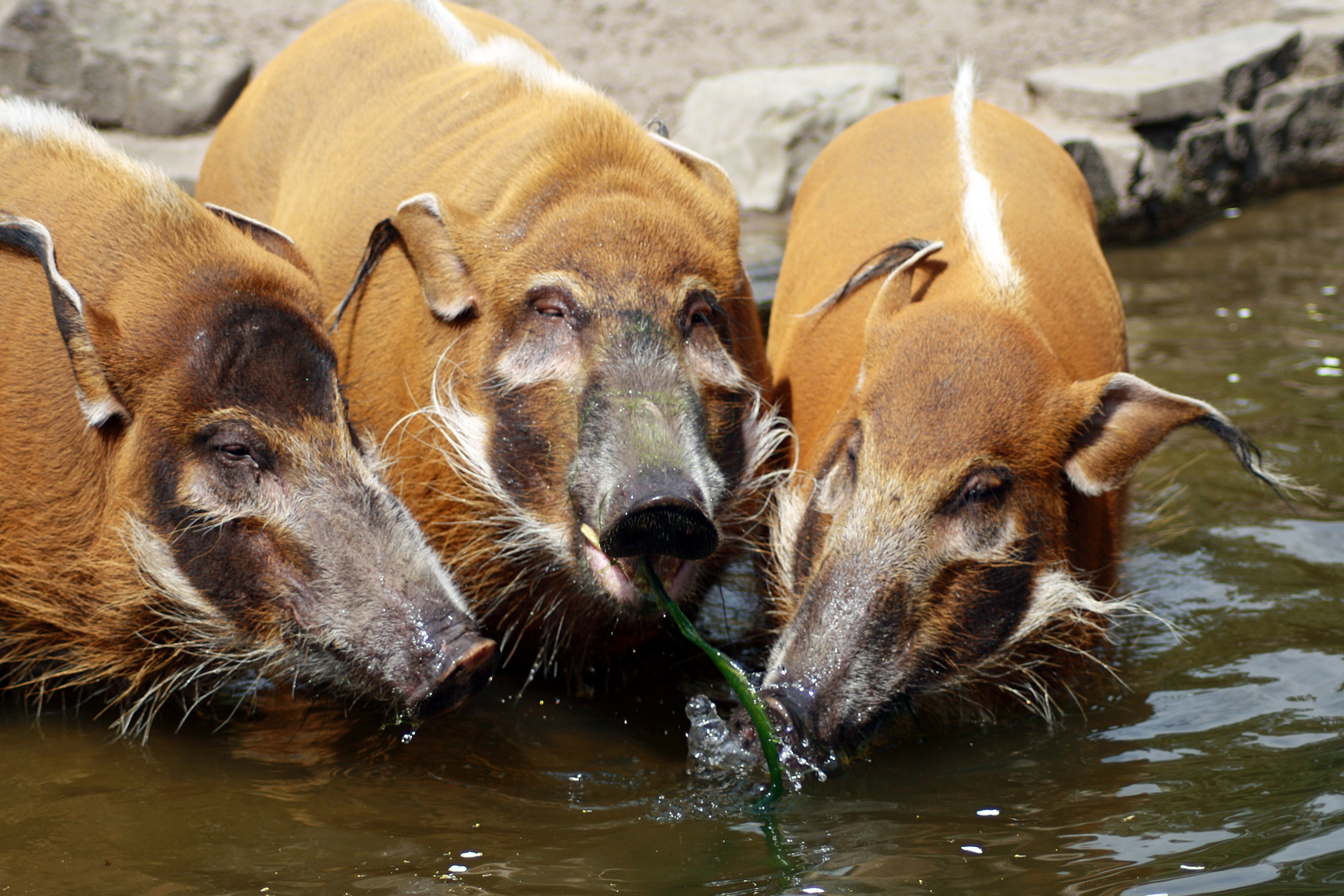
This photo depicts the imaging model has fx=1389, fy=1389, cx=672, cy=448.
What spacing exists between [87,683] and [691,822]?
1902mm

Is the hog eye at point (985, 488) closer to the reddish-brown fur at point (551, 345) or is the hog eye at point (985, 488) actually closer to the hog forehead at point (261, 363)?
the reddish-brown fur at point (551, 345)

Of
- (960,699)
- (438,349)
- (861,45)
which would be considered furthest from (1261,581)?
(861,45)

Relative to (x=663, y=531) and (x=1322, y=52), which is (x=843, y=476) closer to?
(x=663, y=531)

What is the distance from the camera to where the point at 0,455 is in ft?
11.7

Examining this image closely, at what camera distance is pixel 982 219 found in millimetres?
4410

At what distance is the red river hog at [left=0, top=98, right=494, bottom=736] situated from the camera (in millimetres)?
3416

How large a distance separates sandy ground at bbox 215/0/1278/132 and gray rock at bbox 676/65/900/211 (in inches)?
30.3

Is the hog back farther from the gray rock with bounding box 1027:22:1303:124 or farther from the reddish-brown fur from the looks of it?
the gray rock with bounding box 1027:22:1303:124

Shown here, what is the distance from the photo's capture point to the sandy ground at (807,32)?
409 inches

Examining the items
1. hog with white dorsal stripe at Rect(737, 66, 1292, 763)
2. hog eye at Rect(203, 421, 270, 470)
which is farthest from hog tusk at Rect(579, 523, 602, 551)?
hog eye at Rect(203, 421, 270, 470)

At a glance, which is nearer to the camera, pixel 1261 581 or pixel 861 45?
pixel 1261 581

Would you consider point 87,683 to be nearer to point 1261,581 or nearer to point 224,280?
point 224,280

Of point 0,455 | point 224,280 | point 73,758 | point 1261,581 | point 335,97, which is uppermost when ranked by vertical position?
point 335,97

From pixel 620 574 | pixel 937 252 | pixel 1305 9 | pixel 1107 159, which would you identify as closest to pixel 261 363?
pixel 620 574
